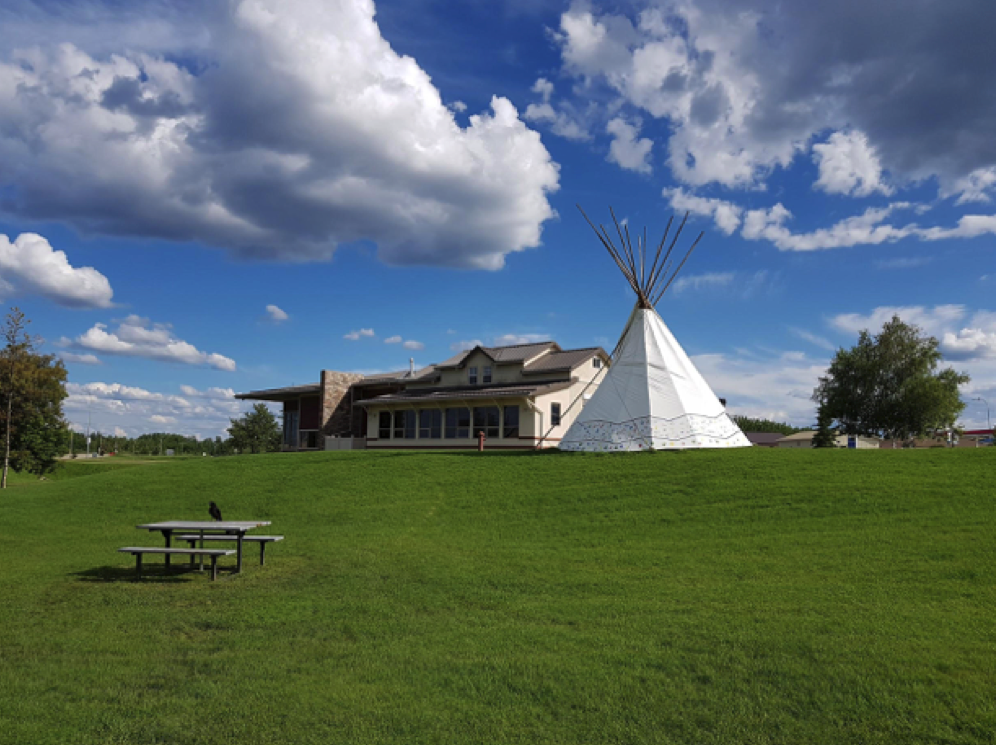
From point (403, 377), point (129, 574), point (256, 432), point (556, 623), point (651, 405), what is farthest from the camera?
point (256, 432)

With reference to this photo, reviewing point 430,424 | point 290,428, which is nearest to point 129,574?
point 430,424

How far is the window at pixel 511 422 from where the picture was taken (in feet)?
101

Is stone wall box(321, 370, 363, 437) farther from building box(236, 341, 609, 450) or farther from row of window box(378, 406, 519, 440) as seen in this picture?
row of window box(378, 406, 519, 440)

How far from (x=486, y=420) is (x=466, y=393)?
5.10 feet

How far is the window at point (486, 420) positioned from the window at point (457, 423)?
499mm

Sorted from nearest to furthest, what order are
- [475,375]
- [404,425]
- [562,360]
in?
1. [562,360]
2. [475,375]
3. [404,425]

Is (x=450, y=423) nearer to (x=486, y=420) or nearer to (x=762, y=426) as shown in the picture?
(x=486, y=420)

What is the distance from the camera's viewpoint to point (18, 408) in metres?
35.9

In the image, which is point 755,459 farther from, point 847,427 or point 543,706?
point 847,427

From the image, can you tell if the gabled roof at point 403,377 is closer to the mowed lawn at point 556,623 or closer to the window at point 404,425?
the window at point 404,425

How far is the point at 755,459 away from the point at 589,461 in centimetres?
433

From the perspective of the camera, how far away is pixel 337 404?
3938 cm

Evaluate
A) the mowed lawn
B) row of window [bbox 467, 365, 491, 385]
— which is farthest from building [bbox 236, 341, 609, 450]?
the mowed lawn

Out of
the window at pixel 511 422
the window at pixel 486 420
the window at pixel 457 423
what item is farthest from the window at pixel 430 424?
the window at pixel 511 422
